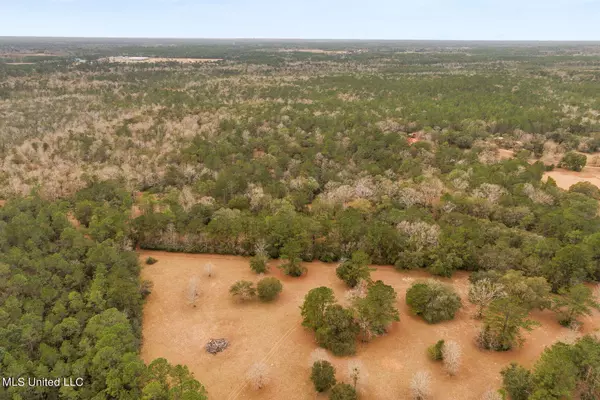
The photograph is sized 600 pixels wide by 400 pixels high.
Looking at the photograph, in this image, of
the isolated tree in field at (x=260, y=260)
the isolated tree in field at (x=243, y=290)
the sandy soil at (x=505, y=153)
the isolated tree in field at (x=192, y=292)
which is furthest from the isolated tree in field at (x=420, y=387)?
the sandy soil at (x=505, y=153)

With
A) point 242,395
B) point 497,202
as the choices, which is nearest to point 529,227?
point 497,202

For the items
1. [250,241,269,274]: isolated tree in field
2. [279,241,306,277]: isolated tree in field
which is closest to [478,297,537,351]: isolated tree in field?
[279,241,306,277]: isolated tree in field

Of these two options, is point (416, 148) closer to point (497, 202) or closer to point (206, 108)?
point (497, 202)

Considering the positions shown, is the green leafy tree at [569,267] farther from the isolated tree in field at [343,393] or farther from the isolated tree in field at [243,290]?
the isolated tree in field at [243,290]

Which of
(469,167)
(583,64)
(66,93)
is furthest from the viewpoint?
(583,64)

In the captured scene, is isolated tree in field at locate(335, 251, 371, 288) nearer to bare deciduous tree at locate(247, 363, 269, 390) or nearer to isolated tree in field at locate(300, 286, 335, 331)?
isolated tree in field at locate(300, 286, 335, 331)

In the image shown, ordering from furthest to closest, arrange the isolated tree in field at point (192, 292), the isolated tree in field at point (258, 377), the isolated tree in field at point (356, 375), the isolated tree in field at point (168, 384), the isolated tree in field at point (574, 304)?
the isolated tree in field at point (192, 292), the isolated tree in field at point (574, 304), the isolated tree in field at point (258, 377), the isolated tree in field at point (356, 375), the isolated tree in field at point (168, 384)

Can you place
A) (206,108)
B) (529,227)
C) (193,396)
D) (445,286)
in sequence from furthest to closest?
(206,108) < (529,227) < (445,286) < (193,396)
